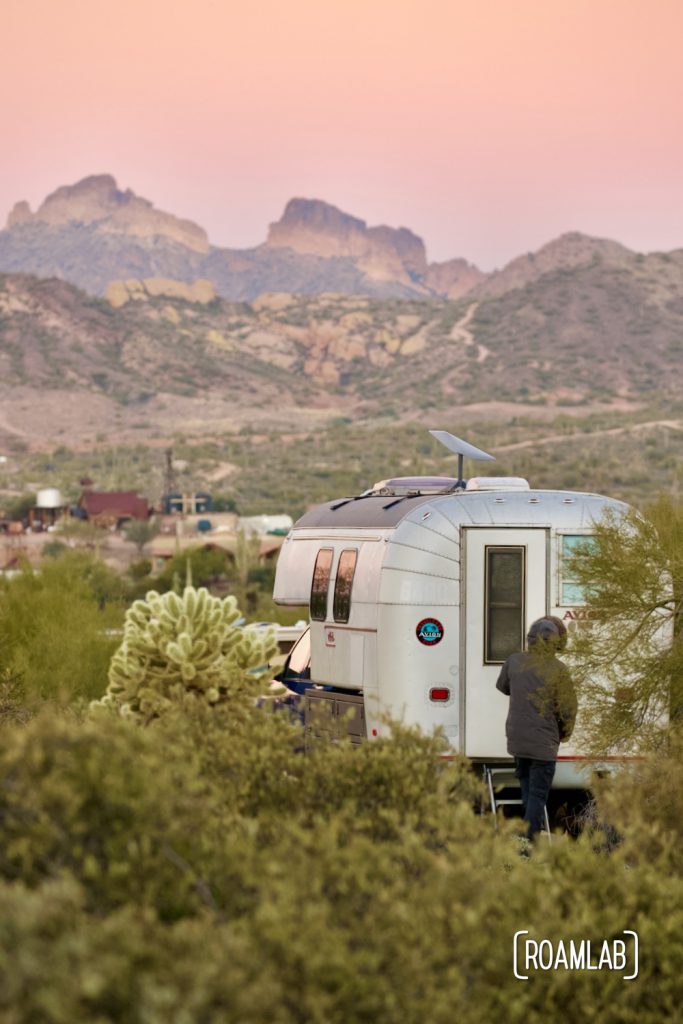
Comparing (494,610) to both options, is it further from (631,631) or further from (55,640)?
(55,640)

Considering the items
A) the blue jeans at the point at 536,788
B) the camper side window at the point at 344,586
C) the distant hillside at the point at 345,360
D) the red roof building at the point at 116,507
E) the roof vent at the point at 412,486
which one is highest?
the distant hillside at the point at 345,360

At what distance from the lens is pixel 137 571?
63.4 m

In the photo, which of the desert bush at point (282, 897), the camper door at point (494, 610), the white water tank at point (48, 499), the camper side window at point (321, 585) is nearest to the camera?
the desert bush at point (282, 897)

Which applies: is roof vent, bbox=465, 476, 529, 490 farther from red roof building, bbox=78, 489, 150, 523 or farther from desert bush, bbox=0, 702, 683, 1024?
red roof building, bbox=78, 489, 150, 523

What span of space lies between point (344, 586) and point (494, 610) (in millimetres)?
1418

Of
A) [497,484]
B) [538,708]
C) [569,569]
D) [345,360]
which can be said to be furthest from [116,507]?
[345,360]

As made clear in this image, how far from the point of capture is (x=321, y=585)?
524 inches

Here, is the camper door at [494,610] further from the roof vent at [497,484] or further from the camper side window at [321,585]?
the camper side window at [321,585]

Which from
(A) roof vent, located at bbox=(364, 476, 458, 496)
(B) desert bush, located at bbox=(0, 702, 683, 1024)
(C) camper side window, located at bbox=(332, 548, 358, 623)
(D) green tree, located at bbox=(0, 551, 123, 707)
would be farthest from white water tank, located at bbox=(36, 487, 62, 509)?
(B) desert bush, located at bbox=(0, 702, 683, 1024)

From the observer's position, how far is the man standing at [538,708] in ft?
35.6

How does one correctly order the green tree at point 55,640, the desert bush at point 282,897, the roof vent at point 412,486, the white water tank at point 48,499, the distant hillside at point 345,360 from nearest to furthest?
1. the desert bush at point 282,897
2. the roof vent at point 412,486
3. the green tree at point 55,640
4. the white water tank at point 48,499
5. the distant hillside at point 345,360

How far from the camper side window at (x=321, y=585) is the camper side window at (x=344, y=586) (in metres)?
0.19

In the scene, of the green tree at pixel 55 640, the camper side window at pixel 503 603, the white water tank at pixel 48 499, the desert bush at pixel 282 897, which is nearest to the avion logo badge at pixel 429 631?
the camper side window at pixel 503 603

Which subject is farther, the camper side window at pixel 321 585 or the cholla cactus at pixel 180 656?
the camper side window at pixel 321 585
